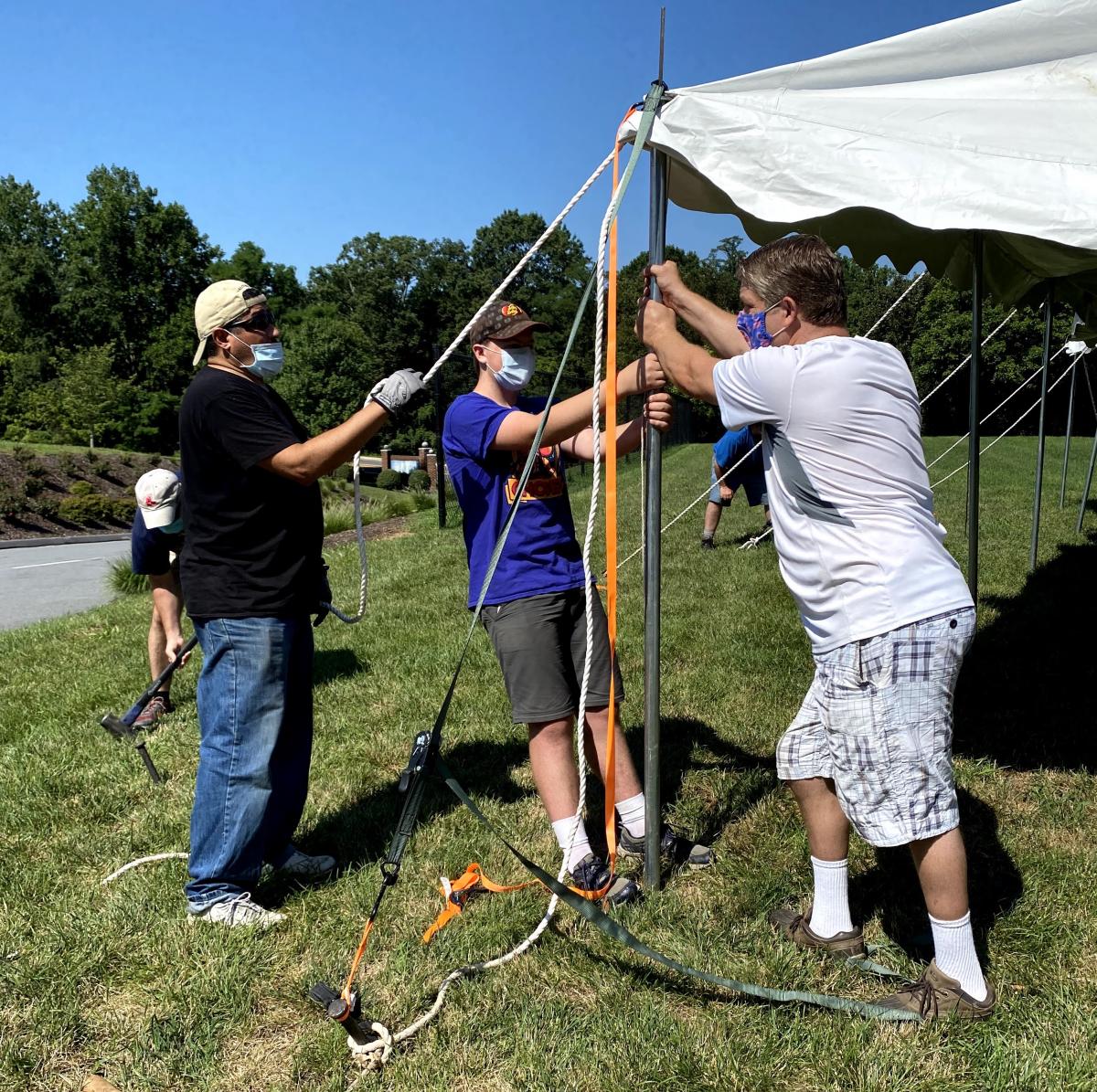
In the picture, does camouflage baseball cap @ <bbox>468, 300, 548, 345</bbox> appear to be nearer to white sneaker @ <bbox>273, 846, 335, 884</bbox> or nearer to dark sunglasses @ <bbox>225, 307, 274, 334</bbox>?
dark sunglasses @ <bbox>225, 307, 274, 334</bbox>

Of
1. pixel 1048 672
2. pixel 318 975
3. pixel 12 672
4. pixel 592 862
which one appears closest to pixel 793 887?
pixel 592 862

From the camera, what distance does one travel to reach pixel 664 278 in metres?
2.74

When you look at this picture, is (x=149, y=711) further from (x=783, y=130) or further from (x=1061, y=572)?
(x=1061, y=572)

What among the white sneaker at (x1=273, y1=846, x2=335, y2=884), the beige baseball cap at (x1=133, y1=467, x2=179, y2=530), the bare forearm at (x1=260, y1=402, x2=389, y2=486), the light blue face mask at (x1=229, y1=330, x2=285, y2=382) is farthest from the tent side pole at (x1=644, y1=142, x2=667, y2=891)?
the beige baseball cap at (x1=133, y1=467, x2=179, y2=530)

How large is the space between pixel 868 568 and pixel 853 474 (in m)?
0.24

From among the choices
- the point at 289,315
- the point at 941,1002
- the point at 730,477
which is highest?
the point at 941,1002

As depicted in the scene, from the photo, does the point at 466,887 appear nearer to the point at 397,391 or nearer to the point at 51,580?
the point at 397,391

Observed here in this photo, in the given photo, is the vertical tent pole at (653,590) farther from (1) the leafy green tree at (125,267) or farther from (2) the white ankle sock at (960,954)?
(1) the leafy green tree at (125,267)

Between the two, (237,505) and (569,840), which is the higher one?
(237,505)

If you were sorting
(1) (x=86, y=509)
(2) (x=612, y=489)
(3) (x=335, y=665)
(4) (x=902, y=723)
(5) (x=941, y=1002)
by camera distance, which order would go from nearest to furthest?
(4) (x=902, y=723) < (5) (x=941, y=1002) < (2) (x=612, y=489) < (3) (x=335, y=665) < (1) (x=86, y=509)

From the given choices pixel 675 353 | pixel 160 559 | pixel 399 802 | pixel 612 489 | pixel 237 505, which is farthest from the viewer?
pixel 160 559

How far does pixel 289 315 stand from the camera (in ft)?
201

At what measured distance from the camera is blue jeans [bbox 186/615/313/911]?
2.98 meters

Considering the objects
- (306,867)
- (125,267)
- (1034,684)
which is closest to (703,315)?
(306,867)
